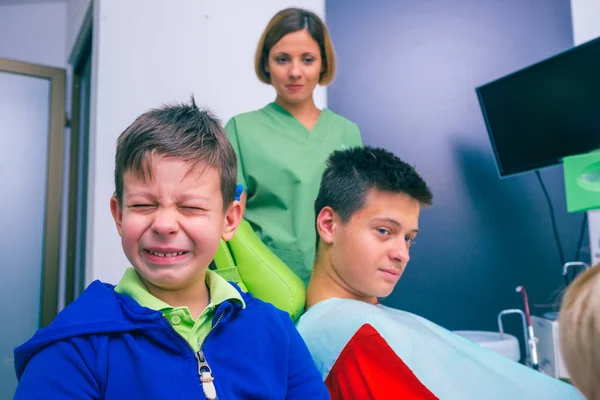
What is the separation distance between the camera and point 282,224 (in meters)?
1.55

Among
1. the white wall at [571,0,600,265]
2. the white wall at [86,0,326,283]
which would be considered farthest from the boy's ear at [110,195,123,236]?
the white wall at [571,0,600,265]

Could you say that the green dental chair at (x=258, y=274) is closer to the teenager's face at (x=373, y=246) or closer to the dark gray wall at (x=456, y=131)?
the teenager's face at (x=373, y=246)

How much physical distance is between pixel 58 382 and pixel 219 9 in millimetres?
1937

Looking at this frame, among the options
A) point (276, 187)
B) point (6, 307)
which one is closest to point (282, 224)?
point (276, 187)

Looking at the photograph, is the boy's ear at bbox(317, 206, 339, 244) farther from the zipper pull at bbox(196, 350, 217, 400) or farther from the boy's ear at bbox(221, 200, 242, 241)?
the zipper pull at bbox(196, 350, 217, 400)

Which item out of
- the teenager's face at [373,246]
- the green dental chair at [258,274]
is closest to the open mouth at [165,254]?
the green dental chair at [258,274]

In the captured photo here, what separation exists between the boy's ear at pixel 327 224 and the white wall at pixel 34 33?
272cm

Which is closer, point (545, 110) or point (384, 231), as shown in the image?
point (384, 231)

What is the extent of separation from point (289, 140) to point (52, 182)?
203 cm

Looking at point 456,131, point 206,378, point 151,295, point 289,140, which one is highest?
point 456,131

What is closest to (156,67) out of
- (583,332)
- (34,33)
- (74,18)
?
(74,18)

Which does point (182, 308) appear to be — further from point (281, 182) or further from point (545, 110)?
point (545, 110)

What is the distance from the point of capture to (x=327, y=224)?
4.19 ft

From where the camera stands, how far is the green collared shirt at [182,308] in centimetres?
82
